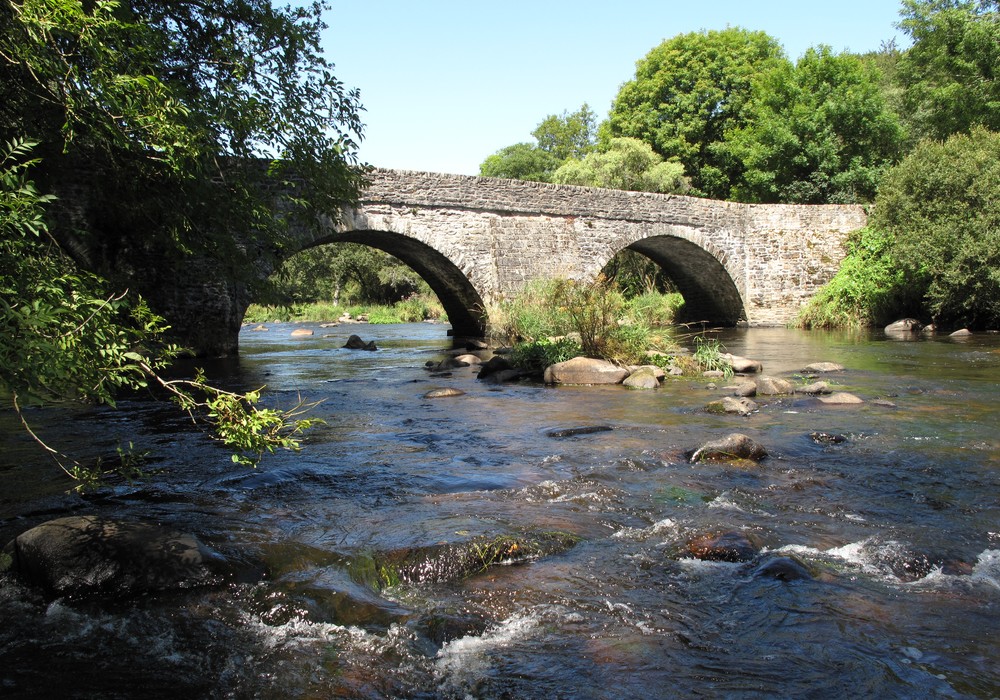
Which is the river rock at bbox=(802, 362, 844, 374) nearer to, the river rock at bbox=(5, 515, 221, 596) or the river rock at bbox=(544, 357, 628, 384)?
the river rock at bbox=(544, 357, 628, 384)

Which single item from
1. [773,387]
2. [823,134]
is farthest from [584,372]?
[823,134]

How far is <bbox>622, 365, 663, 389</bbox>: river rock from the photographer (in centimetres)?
968

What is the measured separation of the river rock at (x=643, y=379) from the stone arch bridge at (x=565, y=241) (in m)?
5.14

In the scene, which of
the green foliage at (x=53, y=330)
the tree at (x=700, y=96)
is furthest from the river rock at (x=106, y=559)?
the tree at (x=700, y=96)

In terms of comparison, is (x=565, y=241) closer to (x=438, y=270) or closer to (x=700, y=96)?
(x=438, y=270)

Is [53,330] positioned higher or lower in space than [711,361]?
higher

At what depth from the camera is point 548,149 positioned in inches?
2039

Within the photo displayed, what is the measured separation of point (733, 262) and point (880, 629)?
1884 cm

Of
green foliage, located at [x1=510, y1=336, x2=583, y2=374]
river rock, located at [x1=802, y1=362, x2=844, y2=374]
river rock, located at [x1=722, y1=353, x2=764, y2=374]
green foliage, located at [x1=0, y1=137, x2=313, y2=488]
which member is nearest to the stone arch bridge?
green foliage, located at [x1=510, y1=336, x2=583, y2=374]

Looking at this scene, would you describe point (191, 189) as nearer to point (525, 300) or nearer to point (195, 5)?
point (195, 5)

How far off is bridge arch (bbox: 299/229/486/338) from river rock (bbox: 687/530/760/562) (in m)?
11.5

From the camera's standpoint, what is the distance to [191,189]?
507 centimetres

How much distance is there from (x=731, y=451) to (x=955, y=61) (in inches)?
999

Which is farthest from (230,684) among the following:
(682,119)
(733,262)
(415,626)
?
(682,119)
